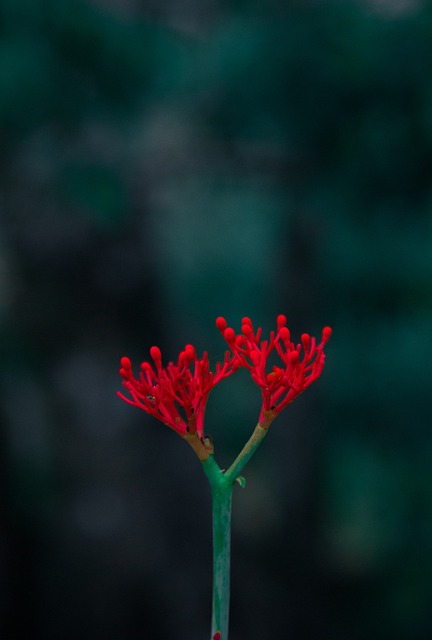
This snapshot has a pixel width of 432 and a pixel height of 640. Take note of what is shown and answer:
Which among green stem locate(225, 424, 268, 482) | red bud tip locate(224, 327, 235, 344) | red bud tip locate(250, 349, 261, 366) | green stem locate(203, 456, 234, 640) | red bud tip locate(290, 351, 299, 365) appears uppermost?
red bud tip locate(224, 327, 235, 344)

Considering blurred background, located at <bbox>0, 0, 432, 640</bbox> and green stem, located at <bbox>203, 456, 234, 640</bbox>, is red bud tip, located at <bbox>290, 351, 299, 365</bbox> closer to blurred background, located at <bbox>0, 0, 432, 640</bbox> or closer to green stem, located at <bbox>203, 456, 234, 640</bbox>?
green stem, located at <bbox>203, 456, 234, 640</bbox>

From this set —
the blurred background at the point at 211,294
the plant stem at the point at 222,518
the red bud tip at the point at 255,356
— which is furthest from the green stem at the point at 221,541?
the blurred background at the point at 211,294

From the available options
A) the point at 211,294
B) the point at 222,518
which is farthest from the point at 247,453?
the point at 211,294

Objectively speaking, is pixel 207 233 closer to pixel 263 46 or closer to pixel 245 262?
pixel 245 262

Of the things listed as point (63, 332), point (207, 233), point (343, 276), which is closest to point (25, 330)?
point (63, 332)

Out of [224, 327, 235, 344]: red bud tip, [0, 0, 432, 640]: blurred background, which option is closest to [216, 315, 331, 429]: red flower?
[224, 327, 235, 344]: red bud tip
